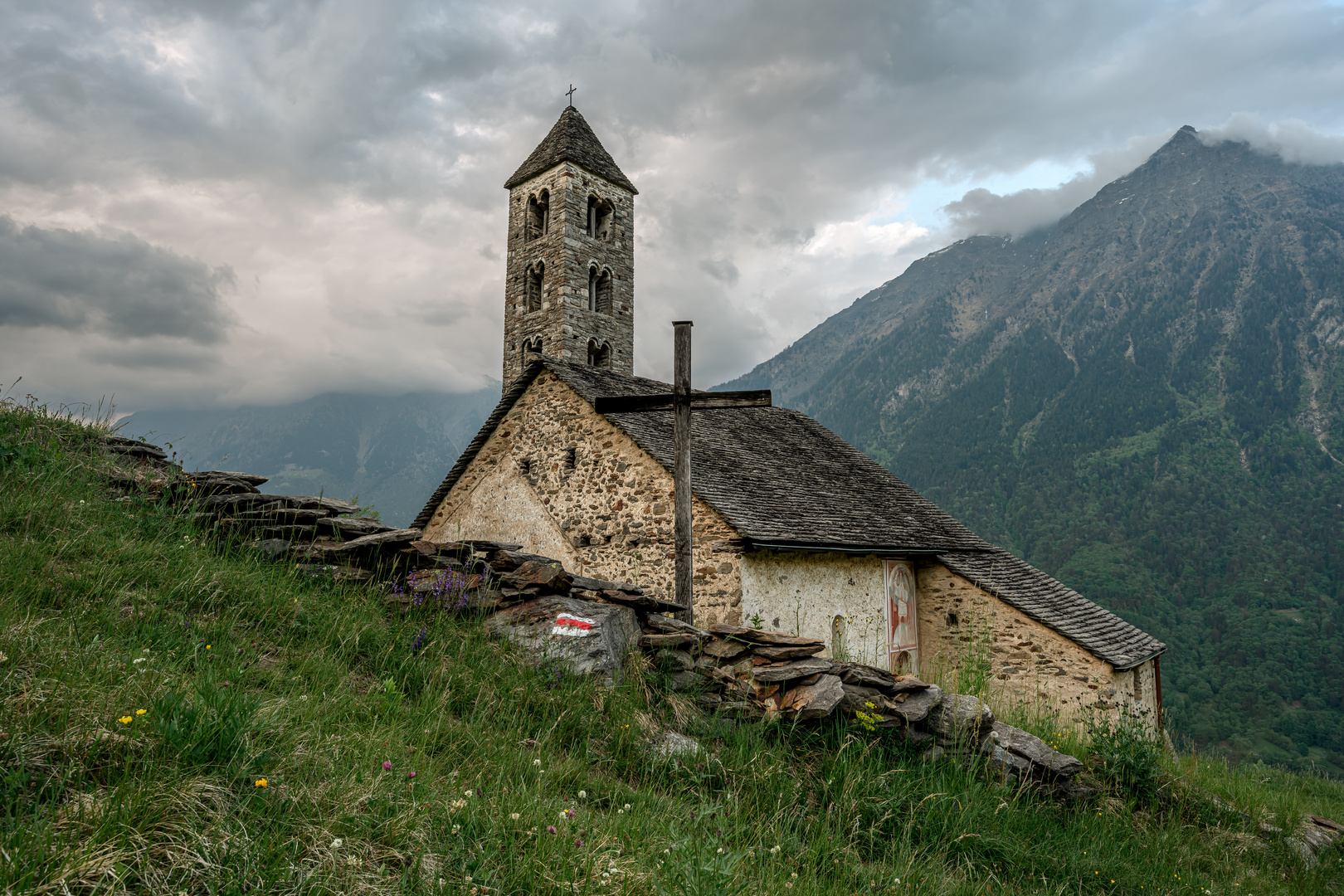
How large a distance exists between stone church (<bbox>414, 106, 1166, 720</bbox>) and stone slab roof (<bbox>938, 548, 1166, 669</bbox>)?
2.3 inches

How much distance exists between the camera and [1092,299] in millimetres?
124500

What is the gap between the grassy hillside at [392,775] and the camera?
1980 millimetres

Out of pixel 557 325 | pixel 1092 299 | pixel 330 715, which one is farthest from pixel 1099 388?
pixel 330 715

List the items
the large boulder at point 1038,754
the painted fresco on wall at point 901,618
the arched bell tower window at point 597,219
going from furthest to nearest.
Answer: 1. the arched bell tower window at point 597,219
2. the painted fresco on wall at point 901,618
3. the large boulder at point 1038,754

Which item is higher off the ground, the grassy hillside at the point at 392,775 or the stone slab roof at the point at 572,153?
the stone slab roof at the point at 572,153

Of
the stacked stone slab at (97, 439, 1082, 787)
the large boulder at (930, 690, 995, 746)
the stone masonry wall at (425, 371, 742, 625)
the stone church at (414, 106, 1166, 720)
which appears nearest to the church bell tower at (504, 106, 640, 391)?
the stone church at (414, 106, 1166, 720)

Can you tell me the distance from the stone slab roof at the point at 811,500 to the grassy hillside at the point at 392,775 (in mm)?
5452

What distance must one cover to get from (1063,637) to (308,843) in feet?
42.9

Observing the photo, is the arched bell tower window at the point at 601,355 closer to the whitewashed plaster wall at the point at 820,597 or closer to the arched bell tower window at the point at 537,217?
the arched bell tower window at the point at 537,217

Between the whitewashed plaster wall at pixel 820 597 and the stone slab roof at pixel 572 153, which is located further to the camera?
the stone slab roof at pixel 572 153

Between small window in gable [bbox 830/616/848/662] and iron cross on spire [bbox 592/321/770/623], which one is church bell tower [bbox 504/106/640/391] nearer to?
small window in gable [bbox 830/616/848/662]

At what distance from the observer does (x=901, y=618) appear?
1298 cm

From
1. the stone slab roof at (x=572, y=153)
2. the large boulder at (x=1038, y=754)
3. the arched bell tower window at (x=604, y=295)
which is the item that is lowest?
the large boulder at (x=1038, y=754)

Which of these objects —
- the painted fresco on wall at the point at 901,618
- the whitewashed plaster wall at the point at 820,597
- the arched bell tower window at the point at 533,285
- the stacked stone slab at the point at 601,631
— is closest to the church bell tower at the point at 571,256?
the arched bell tower window at the point at 533,285
